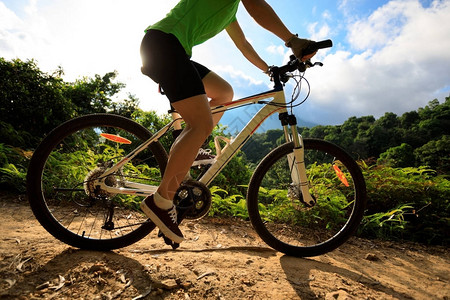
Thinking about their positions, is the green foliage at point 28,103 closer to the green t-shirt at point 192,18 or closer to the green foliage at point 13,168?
the green foliage at point 13,168

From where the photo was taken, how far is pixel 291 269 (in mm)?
2074

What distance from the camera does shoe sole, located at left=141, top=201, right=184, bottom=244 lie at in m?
1.88

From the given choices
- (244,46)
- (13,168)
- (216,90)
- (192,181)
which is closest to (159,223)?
(192,181)

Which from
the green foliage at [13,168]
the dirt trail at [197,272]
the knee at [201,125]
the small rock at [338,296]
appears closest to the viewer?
the dirt trail at [197,272]

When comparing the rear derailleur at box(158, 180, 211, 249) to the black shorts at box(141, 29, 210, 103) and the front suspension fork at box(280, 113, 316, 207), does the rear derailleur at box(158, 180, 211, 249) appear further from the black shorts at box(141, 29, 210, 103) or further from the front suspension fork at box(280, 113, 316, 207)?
the front suspension fork at box(280, 113, 316, 207)

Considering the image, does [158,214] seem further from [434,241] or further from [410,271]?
[434,241]

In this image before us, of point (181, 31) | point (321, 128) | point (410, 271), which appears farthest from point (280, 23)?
point (321, 128)

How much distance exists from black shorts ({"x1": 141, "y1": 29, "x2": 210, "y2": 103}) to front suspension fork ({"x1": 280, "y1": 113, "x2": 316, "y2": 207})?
0.94 meters

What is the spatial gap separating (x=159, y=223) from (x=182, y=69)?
1.09 metres

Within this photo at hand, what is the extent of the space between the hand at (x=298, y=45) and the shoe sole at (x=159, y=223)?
1.61 meters

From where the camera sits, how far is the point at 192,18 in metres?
1.82

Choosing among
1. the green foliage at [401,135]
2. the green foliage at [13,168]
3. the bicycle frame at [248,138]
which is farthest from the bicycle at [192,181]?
the green foliage at [401,135]

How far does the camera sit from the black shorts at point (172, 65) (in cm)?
177

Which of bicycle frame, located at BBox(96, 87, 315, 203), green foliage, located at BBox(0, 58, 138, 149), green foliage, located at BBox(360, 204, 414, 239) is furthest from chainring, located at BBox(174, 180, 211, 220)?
green foliage, located at BBox(0, 58, 138, 149)
